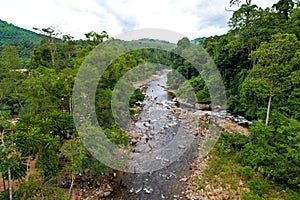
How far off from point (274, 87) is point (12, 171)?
17785 millimetres

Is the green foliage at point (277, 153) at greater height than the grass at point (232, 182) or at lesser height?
greater

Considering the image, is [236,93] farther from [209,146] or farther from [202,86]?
[209,146]

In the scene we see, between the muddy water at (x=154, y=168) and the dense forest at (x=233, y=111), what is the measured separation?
72.1 inches

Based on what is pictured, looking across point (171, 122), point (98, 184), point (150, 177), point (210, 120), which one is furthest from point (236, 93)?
point (98, 184)

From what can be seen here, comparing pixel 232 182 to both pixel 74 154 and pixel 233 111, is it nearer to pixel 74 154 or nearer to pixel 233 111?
pixel 74 154

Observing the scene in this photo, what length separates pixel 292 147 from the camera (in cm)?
1216

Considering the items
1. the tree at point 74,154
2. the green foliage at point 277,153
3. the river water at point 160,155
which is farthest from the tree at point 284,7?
the tree at point 74,154

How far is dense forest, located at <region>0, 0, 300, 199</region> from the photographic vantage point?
414 inches

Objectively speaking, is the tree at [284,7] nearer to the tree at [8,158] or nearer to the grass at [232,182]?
the grass at [232,182]

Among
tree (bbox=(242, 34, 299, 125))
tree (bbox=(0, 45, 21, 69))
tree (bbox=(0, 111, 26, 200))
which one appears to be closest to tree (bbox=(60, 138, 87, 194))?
tree (bbox=(0, 111, 26, 200))

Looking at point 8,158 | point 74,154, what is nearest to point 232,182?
point 74,154

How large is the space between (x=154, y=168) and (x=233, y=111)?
16.0 m

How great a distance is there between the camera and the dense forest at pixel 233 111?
34.5 feet

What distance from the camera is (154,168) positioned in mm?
16062
